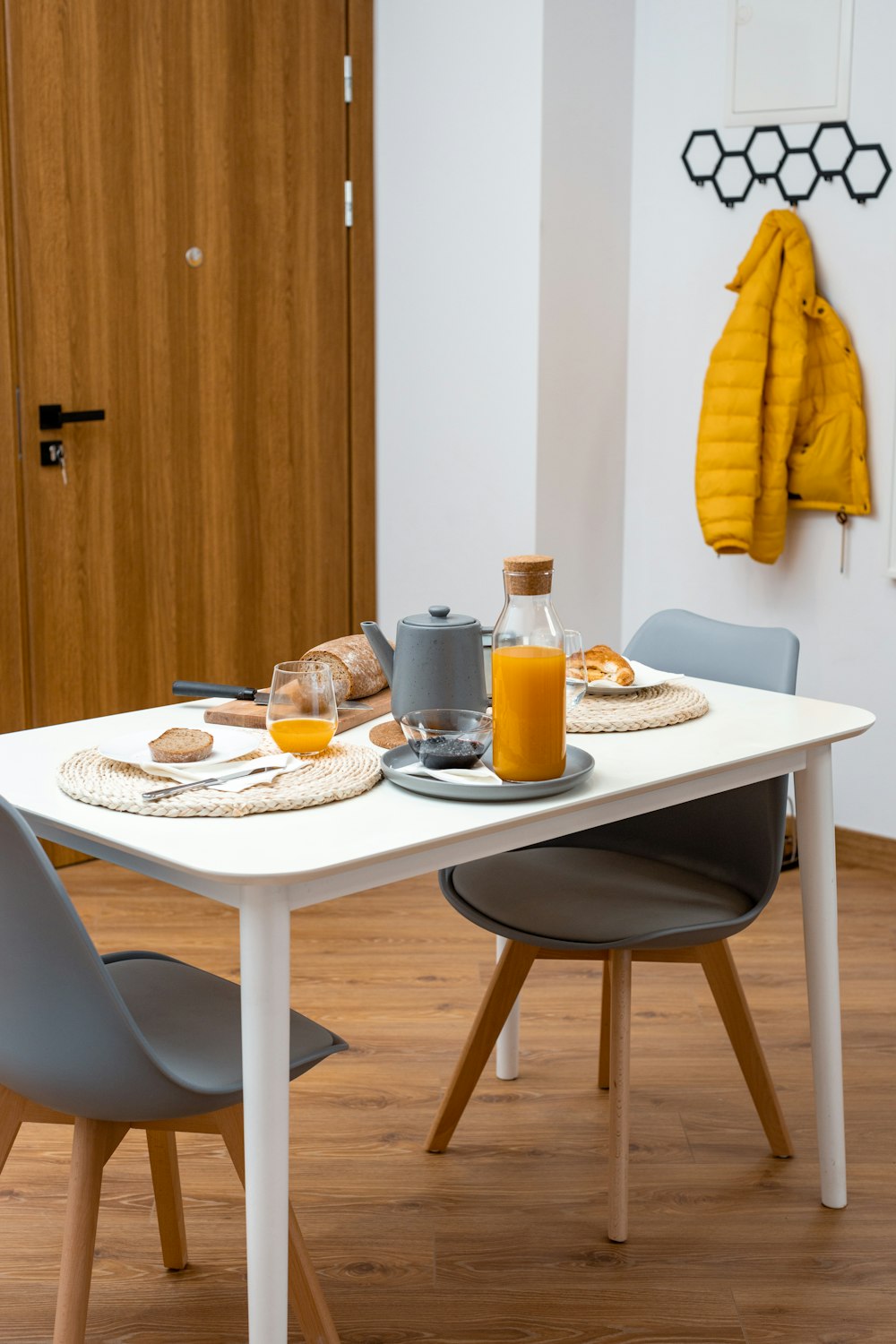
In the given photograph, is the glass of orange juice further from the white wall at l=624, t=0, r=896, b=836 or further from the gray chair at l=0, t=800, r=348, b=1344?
the white wall at l=624, t=0, r=896, b=836

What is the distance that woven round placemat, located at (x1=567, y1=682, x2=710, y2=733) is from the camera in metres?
1.89

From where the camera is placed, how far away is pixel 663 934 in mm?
1945

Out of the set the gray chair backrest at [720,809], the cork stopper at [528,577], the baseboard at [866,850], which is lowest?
the baseboard at [866,850]

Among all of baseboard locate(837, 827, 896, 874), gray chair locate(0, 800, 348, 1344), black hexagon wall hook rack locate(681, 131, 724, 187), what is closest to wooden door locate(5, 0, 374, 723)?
black hexagon wall hook rack locate(681, 131, 724, 187)

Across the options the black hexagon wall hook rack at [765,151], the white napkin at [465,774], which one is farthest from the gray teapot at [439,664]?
the black hexagon wall hook rack at [765,151]

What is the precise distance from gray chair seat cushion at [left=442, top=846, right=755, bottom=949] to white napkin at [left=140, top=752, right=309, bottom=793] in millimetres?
475

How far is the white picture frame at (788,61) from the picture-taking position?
11.0 feet

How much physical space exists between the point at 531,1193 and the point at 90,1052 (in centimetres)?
95

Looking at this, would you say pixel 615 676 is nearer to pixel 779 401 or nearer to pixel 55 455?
pixel 779 401

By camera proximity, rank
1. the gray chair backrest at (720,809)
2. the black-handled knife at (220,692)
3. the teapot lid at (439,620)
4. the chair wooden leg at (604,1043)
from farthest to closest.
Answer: the chair wooden leg at (604,1043) < the gray chair backrest at (720,809) < the black-handled knife at (220,692) < the teapot lid at (439,620)

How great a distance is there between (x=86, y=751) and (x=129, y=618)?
1825mm

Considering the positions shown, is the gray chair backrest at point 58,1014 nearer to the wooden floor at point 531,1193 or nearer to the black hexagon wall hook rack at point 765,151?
the wooden floor at point 531,1193

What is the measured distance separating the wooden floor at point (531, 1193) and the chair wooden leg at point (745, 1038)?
0.17 feet

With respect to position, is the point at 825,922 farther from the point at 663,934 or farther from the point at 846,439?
the point at 846,439
